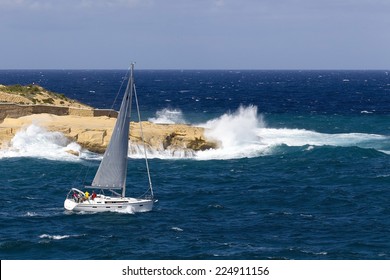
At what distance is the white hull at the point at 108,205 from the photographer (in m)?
51.1

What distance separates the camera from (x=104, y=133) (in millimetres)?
74250

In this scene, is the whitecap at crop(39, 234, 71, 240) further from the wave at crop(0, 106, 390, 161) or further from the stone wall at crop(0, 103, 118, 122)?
the stone wall at crop(0, 103, 118, 122)

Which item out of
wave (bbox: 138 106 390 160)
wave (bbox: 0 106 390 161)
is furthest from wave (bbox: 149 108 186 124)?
wave (bbox: 0 106 390 161)

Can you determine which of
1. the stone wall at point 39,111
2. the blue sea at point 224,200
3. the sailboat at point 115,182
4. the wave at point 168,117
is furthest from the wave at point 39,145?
the wave at point 168,117

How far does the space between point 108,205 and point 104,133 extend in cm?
2362

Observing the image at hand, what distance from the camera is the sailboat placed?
5134 cm

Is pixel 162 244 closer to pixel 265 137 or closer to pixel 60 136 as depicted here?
pixel 60 136

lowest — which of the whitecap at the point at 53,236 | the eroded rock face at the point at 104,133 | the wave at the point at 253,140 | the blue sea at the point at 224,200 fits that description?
the whitecap at the point at 53,236

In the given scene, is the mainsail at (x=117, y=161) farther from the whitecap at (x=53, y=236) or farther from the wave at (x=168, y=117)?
the wave at (x=168, y=117)

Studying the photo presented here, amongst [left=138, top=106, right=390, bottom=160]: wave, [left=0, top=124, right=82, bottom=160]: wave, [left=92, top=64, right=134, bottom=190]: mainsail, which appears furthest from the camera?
[left=138, top=106, right=390, bottom=160]: wave

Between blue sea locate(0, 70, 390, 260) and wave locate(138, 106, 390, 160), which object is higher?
wave locate(138, 106, 390, 160)

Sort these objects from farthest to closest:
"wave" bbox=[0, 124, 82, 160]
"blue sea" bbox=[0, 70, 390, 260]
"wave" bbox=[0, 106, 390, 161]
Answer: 1. "wave" bbox=[0, 106, 390, 161]
2. "wave" bbox=[0, 124, 82, 160]
3. "blue sea" bbox=[0, 70, 390, 260]

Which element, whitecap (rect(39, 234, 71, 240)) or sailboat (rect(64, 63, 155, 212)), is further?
sailboat (rect(64, 63, 155, 212))

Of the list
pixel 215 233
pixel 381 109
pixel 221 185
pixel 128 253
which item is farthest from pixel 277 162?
pixel 381 109
